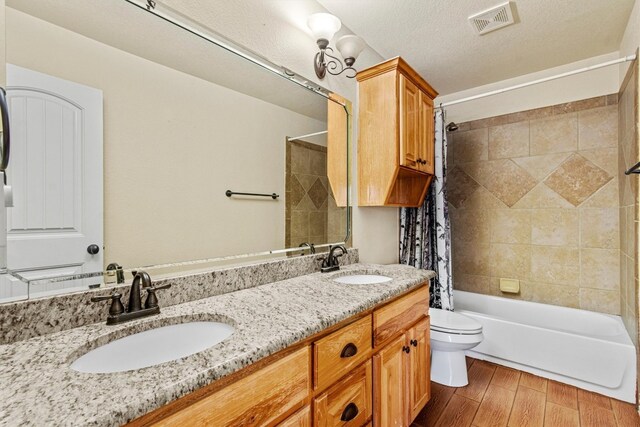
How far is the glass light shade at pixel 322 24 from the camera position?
1.61m

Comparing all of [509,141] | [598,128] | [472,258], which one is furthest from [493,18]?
[472,258]

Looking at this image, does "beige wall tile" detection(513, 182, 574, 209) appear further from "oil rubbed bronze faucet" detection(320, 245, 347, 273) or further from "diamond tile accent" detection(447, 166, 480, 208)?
"oil rubbed bronze faucet" detection(320, 245, 347, 273)

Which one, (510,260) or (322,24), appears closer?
(322,24)

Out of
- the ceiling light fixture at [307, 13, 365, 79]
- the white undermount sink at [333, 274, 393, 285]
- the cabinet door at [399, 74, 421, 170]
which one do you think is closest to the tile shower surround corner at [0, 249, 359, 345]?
the white undermount sink at [333, 274, 393, 285]

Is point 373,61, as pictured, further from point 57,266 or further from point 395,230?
point 57,266

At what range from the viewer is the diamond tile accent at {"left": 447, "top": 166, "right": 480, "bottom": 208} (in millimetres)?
2984

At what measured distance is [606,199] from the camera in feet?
7.73

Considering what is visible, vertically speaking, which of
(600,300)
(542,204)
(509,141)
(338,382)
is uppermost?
(509,141)


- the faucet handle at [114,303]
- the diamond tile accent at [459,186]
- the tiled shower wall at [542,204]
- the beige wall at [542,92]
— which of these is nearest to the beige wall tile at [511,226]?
the tiled shower wall at [542,204]

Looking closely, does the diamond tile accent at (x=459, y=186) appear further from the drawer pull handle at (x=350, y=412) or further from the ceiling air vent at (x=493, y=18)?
the drawer pull handle at (x=350, y=412)

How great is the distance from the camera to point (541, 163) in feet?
8.61

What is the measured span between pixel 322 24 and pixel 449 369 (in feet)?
7.56

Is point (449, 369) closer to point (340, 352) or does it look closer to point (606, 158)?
point (340, 352)

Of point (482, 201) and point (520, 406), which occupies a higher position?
point (482, 201)
